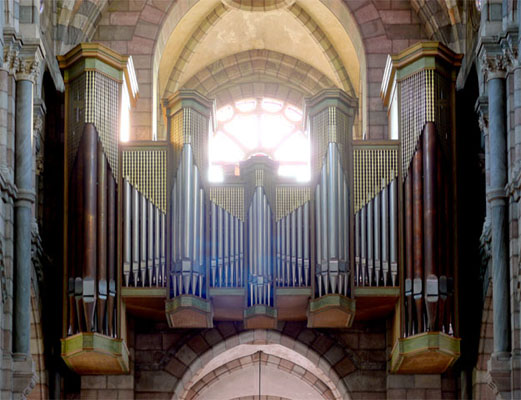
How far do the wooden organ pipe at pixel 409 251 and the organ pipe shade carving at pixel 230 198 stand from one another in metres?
2.40

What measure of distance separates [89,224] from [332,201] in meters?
3.49

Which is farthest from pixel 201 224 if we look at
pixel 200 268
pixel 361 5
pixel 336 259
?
pixel 361 5

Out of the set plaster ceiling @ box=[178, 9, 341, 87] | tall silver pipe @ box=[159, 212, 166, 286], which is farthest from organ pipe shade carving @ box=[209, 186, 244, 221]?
plaster ceiling @ box=[178, 9, 341, 87]

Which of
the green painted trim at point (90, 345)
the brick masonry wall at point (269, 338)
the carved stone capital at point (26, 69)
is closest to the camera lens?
the carved stone capital at point (26, 69)

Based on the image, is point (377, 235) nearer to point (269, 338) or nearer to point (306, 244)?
point (306, 244)

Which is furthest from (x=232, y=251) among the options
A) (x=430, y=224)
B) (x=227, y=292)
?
(x=430, y=224)

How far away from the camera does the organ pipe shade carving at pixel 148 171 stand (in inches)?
845

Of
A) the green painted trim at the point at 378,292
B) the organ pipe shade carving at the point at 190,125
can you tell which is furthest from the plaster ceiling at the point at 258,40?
the green painted trim at the point at 378,292

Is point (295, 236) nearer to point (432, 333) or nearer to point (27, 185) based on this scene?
point (432, 333)

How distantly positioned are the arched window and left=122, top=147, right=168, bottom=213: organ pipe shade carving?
6.98 m

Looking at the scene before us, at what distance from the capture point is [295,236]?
843 inches

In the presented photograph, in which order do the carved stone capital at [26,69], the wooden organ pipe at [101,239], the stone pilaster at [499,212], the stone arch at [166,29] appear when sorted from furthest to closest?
1. the stone arch at [166,29]
2. the wooden organ pipe at [101,239]
3. the carved stone capital at [26,69]
4. the stone pilaster at [499,212]

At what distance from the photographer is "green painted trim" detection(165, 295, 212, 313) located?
20812 mm

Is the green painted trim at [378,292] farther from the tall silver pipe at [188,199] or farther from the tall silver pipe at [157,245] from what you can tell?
the tall silver pipe at [157,245]
